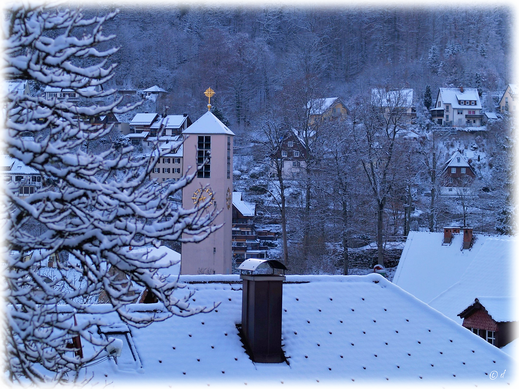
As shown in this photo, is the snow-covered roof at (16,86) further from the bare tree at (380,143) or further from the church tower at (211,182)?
the bare tree at (380,143)

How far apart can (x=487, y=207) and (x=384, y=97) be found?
965cm

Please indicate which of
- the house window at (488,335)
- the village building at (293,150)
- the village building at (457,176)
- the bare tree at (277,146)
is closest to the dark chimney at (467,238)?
the house window at (488,335)

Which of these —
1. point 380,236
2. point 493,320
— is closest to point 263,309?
point 493,320

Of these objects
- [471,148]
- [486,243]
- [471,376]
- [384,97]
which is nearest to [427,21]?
[471,148]

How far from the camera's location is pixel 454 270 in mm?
17312

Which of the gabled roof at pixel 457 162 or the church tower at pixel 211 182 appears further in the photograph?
the gabled roof at pixel 457 162

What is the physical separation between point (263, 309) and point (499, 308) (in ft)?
21.7

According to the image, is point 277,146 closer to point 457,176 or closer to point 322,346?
point 457,176

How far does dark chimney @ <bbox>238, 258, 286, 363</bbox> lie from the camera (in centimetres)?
736

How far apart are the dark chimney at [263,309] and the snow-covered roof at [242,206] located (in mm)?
27072

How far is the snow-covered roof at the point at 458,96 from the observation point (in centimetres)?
5694

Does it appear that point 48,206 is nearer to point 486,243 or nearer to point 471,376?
point 471,376

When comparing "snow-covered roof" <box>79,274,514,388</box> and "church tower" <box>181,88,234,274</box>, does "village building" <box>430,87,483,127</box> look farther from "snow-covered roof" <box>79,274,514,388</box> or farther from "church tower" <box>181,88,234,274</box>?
"snow-covered roof" <box>79,274,514,388</box>

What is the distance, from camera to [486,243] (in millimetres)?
17312
